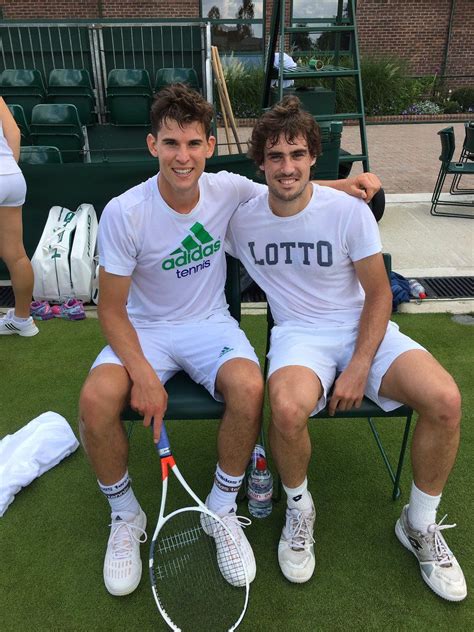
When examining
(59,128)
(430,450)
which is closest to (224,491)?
(430,450)

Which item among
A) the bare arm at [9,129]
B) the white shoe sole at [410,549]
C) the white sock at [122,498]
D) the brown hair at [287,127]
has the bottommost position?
the white shoe sole at [410,549]

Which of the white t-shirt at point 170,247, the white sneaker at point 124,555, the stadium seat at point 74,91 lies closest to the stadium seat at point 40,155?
the stadium seat at point 74,91

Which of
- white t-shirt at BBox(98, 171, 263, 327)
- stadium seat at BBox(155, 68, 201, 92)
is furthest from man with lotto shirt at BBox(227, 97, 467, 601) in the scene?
stadium seat at BBox(155, 68, 201, 92)

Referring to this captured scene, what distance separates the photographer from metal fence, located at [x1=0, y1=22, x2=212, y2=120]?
7688 mm

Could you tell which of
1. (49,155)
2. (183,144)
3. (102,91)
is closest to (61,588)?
(183,144)

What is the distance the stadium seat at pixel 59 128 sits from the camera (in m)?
5.62

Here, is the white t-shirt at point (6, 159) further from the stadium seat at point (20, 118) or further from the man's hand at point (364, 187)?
the stadium seat at point (20, 118)

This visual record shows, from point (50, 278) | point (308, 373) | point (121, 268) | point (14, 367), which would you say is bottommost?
point (14, 367)

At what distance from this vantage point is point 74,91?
717cm

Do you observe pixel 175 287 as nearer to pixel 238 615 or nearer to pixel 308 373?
pixel 308 373

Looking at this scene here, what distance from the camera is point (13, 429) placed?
9.09ft

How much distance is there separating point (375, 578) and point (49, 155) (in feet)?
14.1

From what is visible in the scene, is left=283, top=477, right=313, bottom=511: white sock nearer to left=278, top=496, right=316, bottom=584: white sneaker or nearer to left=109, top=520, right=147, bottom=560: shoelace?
left=278, top=496, right=316, bottom=584: white sneaker

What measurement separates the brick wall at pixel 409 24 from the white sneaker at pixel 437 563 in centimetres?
1411
